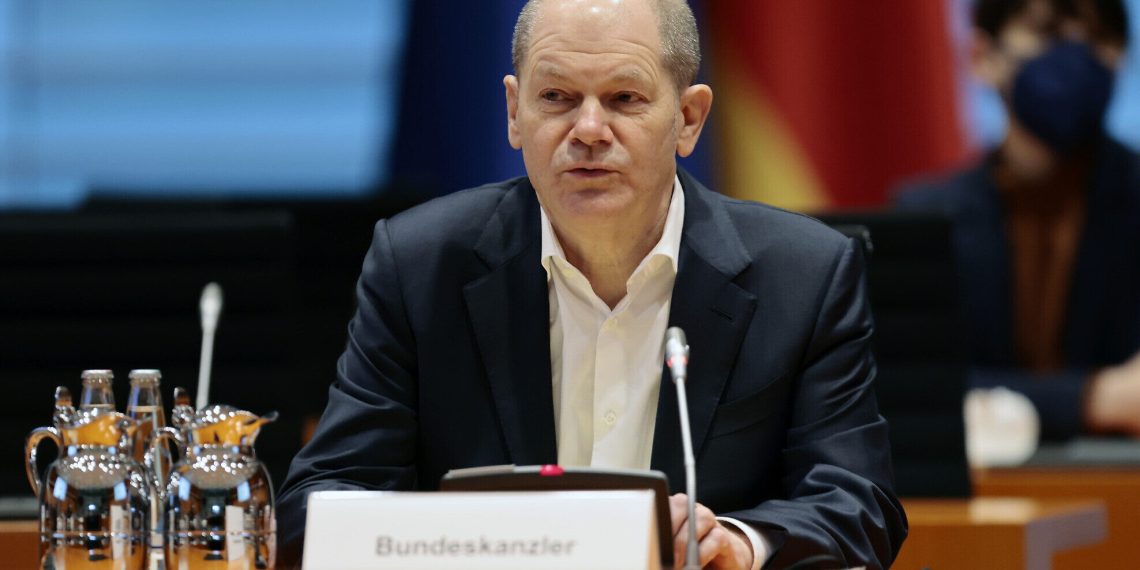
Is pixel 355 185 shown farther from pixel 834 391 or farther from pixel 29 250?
pixel 834 391

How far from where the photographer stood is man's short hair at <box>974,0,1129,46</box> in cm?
421

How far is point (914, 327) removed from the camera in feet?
10.5

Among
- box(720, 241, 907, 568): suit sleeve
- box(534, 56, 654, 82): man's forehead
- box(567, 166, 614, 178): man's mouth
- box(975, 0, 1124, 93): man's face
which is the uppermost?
box(975, 0, 1124, 93): man's face

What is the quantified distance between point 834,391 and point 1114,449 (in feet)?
4.89

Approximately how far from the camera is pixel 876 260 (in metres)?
3.20

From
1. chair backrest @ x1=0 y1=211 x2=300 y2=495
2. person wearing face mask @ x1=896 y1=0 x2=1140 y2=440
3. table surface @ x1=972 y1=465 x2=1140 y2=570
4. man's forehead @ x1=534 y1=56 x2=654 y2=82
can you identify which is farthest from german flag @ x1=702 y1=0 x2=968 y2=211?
man's forehead @ x1=534 y1=56 x2=654 y2=82

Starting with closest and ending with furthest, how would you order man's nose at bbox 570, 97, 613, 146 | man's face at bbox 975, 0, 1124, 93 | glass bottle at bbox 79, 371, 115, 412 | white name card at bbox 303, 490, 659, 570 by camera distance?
white name card at bbox 303, 490, 659, 570 → glass bottle at bbox 79, 371, 115, 412 → man's nose at bbox 570, 97, 613, 146 → man's face at bbox 975, 0, 1124, 93

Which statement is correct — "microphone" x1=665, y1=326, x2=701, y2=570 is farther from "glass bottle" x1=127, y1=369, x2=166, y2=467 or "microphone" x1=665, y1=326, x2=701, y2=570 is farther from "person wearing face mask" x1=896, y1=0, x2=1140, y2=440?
"person wearing face mask" x1=896, y1=0, x2=1140, y2=440

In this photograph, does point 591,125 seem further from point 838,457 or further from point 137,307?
point 137,307

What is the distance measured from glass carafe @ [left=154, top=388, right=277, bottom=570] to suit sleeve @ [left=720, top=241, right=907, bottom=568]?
1.93ft

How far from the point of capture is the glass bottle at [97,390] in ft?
6.09

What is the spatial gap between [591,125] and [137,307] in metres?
1.31

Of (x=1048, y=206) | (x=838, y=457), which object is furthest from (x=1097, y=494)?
(x=1048, y=206)

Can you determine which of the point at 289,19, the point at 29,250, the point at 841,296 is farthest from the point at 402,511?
the point at 289,19
